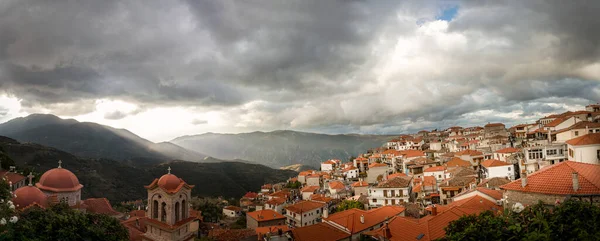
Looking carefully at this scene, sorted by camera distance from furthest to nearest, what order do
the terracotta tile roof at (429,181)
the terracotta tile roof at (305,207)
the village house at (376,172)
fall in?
the village house at (376,172)
the terracotta tile roof at (429,181)
the terracotta tile roof at (305,207)

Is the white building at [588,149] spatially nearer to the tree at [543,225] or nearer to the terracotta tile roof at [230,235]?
the tree at [543,225]

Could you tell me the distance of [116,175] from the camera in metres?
115

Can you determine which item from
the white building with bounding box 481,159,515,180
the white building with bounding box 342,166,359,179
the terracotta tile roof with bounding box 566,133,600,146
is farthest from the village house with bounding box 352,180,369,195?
the terracotta tile roof with bounding box 566,133,600,146

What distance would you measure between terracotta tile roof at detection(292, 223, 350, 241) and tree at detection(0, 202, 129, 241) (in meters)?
17.7

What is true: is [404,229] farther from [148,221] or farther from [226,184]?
[226,184]

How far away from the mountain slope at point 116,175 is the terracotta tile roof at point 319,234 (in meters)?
74.7

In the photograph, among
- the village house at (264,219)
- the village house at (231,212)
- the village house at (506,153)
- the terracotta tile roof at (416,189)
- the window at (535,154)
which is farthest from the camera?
the village house at (231,212)

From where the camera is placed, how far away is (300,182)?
9281 cm

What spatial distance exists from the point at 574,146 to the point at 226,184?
384 feet

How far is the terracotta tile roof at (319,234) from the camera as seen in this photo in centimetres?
3102

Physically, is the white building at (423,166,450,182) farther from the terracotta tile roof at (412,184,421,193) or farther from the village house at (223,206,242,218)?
the village house at (223,206,242,218)

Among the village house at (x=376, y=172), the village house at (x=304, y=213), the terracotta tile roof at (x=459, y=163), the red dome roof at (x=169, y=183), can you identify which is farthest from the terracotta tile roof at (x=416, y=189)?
the red dome roof at (x=169, y=183)

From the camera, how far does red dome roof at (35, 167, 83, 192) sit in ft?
102

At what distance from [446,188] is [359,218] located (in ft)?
53.3
